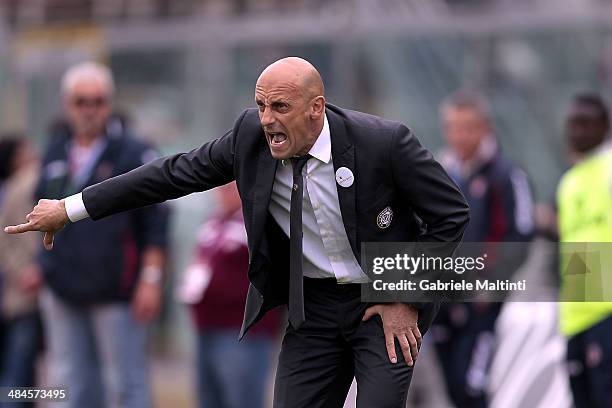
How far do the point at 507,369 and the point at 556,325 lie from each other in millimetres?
478

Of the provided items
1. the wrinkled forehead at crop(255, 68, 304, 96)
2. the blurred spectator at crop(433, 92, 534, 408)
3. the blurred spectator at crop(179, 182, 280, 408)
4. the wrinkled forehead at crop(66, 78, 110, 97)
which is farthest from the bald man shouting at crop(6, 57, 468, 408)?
the blurred spectator at crop(433, 92, 534, 408)

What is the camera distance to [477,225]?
379 inches

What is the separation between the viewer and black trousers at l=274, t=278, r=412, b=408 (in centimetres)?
611

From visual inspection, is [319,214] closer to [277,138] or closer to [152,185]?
[277,138]

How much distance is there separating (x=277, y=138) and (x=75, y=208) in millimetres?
952

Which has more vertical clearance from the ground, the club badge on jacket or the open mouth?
the open mouth

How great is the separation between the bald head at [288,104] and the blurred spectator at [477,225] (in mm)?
3691

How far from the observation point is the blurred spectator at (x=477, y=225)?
954 centimetres

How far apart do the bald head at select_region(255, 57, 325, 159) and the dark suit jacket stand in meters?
0.15

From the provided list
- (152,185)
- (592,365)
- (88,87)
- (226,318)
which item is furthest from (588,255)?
(88,87)

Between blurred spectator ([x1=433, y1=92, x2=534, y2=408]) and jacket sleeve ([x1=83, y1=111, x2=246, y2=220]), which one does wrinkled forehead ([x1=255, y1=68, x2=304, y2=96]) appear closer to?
jacket sleeve ([x1=83, y1=111, x2=246, y2=220])

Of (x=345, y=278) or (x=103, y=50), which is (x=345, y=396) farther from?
(x=103, y=50)

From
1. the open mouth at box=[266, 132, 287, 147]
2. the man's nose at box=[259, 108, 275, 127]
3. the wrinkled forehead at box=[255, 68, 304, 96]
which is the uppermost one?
the wrinkled forehead at box=[255, 68, 304, 96]

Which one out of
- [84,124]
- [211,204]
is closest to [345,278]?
[84,124]
